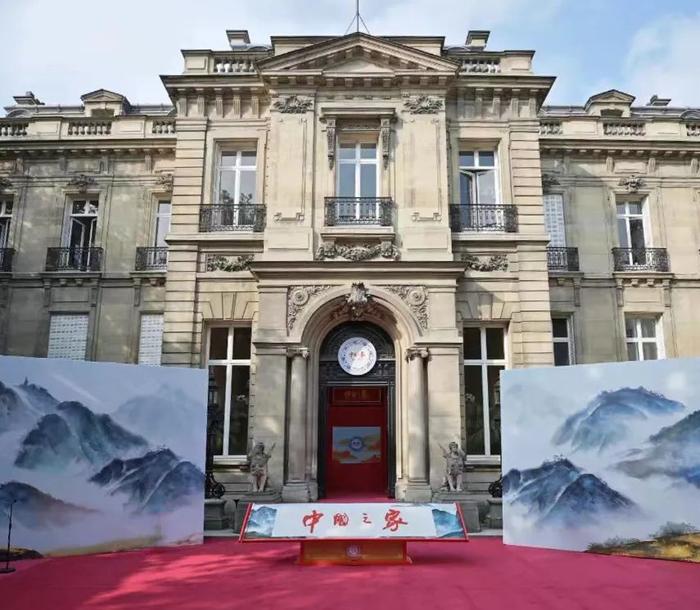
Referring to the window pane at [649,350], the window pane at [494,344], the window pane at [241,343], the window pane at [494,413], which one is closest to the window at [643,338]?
the window pane at [649,350]

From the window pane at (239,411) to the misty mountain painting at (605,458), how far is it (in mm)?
6116

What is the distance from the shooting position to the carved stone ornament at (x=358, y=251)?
1403 centimetres

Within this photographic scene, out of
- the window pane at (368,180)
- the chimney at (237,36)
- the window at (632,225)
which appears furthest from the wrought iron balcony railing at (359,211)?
the chimney at (237,36)

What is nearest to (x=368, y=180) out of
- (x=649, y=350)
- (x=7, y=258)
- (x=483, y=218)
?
(x=483, y=218)

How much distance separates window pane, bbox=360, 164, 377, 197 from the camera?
14930 millimetres

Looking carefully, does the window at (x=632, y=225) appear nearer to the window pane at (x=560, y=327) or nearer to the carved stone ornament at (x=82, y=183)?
the window pane at (x=560, y=327)

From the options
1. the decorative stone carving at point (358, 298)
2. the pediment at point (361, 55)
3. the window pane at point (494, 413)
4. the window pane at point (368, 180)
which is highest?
the pediment at point (361, 55)

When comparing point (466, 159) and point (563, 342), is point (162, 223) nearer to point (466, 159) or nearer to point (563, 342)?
point (466, 159)

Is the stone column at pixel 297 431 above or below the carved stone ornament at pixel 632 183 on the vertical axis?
below

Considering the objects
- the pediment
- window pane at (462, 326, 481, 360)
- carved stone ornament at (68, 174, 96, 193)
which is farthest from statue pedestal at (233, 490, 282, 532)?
carved stone ornament at (68, 174, 96, 193)

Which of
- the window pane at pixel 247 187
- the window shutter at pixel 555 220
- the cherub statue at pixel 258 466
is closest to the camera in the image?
the cherub statue at pixel 258 466

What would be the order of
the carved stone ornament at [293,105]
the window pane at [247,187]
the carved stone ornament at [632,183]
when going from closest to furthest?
the carved stone ornament at [293,105] < the window pane at [247,187] < the carved stone ornament at [632,183]

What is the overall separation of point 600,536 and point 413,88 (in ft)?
34.6

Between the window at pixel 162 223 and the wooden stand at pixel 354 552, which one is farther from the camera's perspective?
the window at pixel 162 223
